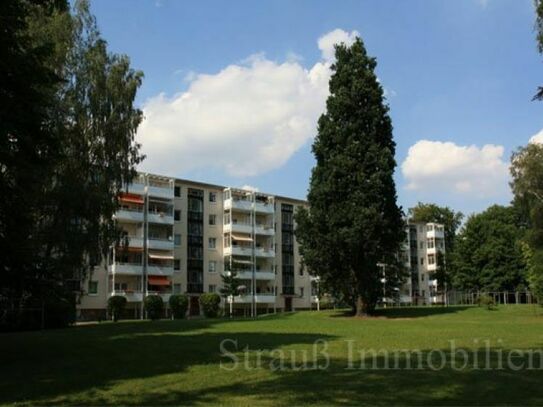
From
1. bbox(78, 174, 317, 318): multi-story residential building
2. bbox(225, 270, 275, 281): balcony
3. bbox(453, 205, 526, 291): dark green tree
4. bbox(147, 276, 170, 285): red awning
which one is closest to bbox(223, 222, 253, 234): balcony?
bbox(78, 174, 317, 318): multi-story residential building

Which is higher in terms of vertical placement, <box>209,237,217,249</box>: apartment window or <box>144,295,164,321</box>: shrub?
<box>209,237,217,249</box>: apartment window

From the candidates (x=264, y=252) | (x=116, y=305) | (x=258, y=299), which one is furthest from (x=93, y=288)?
(x=264, y=252)

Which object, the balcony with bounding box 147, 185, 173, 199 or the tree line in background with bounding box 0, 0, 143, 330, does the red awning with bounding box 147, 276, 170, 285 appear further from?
the tree line in background with bounding box 0, 0, 143, 330

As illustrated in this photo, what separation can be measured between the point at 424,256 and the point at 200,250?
51.6 m

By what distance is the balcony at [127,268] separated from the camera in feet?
232

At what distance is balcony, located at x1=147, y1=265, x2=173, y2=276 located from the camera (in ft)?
244

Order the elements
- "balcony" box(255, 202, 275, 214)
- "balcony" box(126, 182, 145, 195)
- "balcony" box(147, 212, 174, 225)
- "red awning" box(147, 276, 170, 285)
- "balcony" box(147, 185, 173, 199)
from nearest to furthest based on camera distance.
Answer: "red awning" box(147, 276, 170, 285) → "balcony" box(126, 182, 145, 195) → "balcony" box(147, 212, 174, 225) → "balcony" box(147, 185, 173, 199) → "balcony" box(255, 202, 275, 214)

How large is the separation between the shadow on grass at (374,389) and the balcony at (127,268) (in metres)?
60.7

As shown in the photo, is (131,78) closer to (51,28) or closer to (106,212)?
(51,28)

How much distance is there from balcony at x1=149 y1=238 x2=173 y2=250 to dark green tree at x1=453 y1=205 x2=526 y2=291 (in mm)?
44262

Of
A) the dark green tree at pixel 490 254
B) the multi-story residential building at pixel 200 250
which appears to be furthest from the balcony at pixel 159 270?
the dark green tree at pixel 490 254

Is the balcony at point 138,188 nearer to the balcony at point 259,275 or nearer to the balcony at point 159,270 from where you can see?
the balcony at point 159,270

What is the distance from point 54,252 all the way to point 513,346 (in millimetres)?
23774

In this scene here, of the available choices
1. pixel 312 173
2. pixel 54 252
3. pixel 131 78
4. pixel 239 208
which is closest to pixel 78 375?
pixel 54 252
